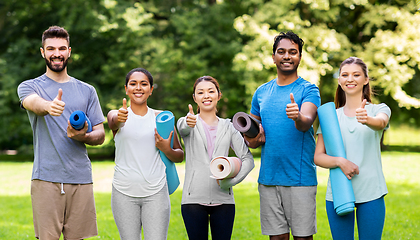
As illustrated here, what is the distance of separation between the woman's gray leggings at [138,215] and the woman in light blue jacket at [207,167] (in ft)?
0.77

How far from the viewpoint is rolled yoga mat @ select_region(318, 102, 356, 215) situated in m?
3.19

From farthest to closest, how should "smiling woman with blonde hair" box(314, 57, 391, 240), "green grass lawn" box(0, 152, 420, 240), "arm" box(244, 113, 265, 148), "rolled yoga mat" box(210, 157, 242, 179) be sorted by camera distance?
"green grass lawn" box(0, 152, 420, 240) → "arm" box(244, 113, 265, 148) → "rolled yoga mat" box(210, 157, 242, 179) → "smiling woman with blonde hair" box(314, 57, 391, 240)

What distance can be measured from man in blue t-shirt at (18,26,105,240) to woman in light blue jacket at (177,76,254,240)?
0.85 m

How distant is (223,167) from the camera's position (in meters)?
3.43

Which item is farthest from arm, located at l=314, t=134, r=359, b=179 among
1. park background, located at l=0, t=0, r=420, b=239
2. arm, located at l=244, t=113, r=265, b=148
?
park background, located at l=0, t=0, r=420, b=239

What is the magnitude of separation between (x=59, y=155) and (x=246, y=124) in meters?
1.65

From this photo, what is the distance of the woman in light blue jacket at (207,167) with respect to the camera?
3.56 metres

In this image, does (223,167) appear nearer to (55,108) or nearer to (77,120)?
(77,120)

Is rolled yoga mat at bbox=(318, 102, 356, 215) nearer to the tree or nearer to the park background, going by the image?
the park background

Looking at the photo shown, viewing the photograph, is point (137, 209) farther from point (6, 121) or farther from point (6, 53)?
point (6, 53)

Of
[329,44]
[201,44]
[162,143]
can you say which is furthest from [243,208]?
[201,44]

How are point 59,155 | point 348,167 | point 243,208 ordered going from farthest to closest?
point 243,208 < point 59,155 < point 348,167

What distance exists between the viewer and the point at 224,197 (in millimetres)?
3582

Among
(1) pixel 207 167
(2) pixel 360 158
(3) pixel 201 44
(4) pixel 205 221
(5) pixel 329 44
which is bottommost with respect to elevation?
(4) pixel 205 221
